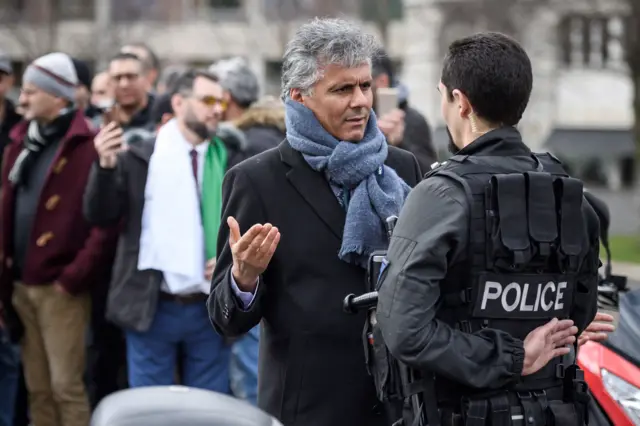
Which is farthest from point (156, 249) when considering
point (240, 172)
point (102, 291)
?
point (240, 172)

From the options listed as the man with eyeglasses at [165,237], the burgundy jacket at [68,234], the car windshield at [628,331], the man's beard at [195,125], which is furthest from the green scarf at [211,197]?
the car windshield at [628,331]

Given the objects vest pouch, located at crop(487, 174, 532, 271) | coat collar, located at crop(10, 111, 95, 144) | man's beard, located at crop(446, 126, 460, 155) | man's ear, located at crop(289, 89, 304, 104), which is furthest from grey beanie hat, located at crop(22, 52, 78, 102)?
vest pouch, located at crop(487, 174, 532, 271)

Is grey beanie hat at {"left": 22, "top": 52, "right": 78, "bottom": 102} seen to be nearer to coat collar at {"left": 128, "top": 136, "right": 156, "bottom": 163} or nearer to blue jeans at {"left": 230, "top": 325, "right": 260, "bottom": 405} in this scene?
coat collar at {"left": 128, "top": 136, "right": 156, "bottom": 163}

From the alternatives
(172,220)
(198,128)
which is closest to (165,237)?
(172,220)

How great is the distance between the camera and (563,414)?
11.6ft

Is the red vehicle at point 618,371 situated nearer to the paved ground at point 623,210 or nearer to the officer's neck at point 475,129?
the officer's neck at point 475,129

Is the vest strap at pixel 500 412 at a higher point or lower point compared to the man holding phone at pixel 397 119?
lower

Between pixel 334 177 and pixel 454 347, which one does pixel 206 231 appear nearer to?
pixel 334 177

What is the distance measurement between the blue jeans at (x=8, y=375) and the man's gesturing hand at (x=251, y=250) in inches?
161

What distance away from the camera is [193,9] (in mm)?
48531

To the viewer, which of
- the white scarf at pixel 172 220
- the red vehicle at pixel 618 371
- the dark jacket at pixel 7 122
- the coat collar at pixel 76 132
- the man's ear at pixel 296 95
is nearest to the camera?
the man's ear at pixel 296 95

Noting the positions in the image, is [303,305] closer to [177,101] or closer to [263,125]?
[177,101]

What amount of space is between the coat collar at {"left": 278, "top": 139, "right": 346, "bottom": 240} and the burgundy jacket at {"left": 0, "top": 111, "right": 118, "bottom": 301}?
2.98m

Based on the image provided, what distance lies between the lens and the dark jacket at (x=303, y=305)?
403 cm
